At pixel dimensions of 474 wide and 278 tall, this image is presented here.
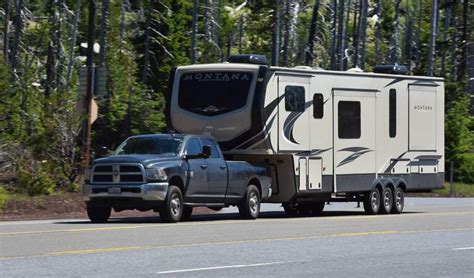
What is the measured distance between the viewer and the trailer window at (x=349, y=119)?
30.1m

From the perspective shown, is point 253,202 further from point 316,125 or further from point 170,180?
point 170,180

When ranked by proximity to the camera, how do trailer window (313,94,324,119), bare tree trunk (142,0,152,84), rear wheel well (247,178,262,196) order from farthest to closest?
1. bare tree trunk (142,0,152,84)
2. trailer window (313,94,324,119)
3. rear wheel well (247,178,262,196)

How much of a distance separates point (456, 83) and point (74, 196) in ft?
97.9

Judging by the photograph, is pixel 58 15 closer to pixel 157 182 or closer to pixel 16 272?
pixel 157 182

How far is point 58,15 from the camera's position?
6112 centimetres

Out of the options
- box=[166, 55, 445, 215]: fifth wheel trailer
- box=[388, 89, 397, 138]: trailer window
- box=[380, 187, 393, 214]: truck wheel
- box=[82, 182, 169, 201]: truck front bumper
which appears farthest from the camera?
box=[388, 89, 397, 138]: trailer window

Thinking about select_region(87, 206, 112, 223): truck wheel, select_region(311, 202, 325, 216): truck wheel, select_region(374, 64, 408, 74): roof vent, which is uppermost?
select_region(374, 64, 408, 74): roof vent

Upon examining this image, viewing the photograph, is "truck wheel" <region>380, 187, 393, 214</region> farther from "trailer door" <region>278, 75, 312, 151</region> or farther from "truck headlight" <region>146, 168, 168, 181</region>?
"truck headlight" <region>146, 168, 168, 181</region>

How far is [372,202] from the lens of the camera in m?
31.1

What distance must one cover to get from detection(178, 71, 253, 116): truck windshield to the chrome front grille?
3.85 m

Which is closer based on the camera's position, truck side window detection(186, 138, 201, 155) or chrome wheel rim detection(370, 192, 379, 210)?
truck side window detection(186, 138, 201, 155)

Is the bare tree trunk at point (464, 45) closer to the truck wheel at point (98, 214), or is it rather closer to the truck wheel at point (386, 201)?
the truck wheel at point (386, 201)

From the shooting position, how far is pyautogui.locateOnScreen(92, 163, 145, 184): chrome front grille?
25.0 metres

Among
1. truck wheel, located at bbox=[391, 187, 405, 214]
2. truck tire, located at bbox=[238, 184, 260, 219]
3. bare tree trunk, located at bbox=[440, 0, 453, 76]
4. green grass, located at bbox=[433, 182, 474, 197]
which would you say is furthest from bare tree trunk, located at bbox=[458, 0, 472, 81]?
truck tire, located at bbox=[238, 184, 260, 219]
